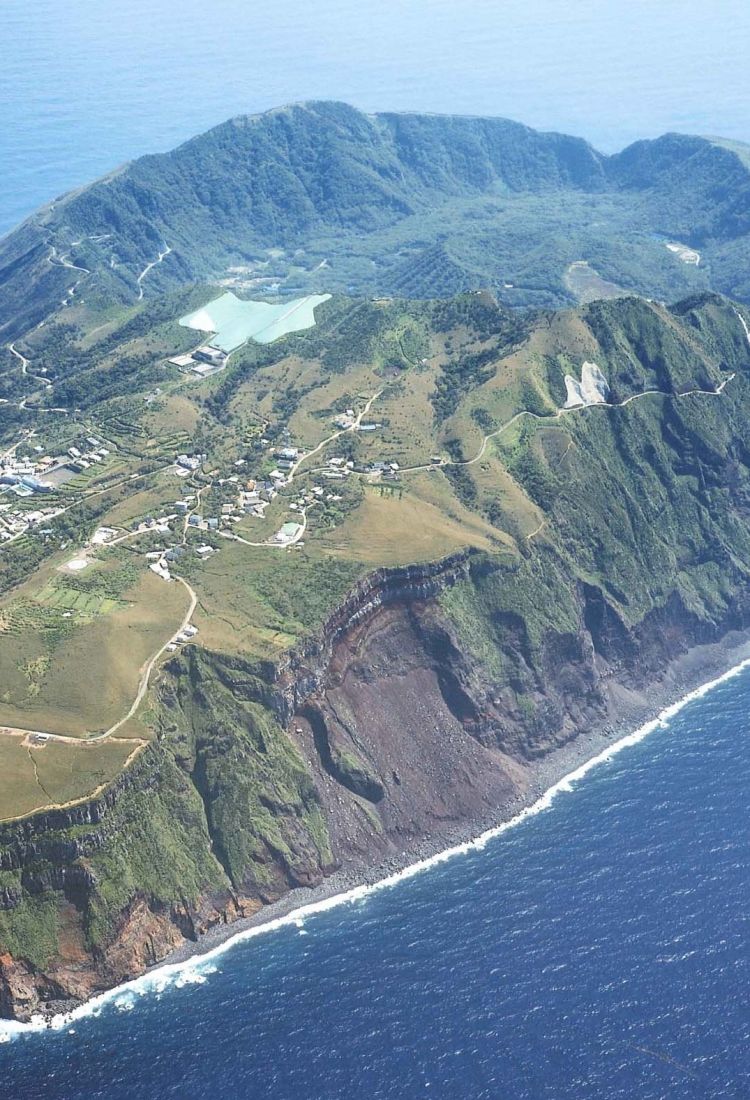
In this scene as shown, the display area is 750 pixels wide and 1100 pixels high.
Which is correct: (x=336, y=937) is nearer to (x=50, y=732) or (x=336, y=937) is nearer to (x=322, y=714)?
(x=322, y=714)

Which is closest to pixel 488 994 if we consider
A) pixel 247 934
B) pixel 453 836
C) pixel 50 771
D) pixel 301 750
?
pixel 247 934

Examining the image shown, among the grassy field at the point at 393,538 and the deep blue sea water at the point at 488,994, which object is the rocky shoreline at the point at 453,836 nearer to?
the deep blue sea water at the point at 488,994

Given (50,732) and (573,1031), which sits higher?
(50,732)

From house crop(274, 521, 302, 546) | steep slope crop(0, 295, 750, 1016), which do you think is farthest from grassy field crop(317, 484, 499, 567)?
house crop(274, 521, 302, 546)

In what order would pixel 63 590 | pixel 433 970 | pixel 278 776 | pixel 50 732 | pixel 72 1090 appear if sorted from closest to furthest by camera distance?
1. pixel 72 1090
2. pixel 433 970
3. pixel 50 732
4. pixel 278 776
5. pixel 63 590

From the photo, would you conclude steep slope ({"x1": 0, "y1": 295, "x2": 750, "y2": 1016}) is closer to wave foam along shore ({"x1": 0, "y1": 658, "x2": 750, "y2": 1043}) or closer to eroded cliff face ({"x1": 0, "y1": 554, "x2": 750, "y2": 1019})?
eroded cliff face ({"x1": 0, "y1": 554, "x2": 750, "y2": 1019})

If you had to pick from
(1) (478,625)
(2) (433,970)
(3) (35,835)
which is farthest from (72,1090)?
(1) (478,625)
